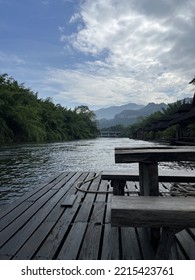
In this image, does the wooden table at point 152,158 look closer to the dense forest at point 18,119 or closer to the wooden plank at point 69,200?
the wooden plank at point 69,200

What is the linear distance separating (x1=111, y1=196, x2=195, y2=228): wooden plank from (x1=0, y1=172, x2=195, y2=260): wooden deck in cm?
59

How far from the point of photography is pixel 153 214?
1894 mm

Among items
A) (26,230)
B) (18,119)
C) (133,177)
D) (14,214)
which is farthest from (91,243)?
(18,119)

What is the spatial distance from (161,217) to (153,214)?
0.18ft

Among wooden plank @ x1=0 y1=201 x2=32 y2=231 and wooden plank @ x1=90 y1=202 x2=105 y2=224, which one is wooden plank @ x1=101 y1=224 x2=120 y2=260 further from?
wooden plank @ x1=0 y1=201 x2=32 y2=231

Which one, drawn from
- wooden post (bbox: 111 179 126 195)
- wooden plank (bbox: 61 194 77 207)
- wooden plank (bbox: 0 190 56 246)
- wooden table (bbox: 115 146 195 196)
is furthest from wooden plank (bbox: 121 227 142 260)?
wooden plank (bbox: 61 194 77 207)

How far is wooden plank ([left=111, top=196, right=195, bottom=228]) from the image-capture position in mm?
1872

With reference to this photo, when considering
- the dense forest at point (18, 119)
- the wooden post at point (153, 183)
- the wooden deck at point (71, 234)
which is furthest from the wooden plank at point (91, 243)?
the dense forest at point (18, 119)

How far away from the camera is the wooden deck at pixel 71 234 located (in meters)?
2.42
